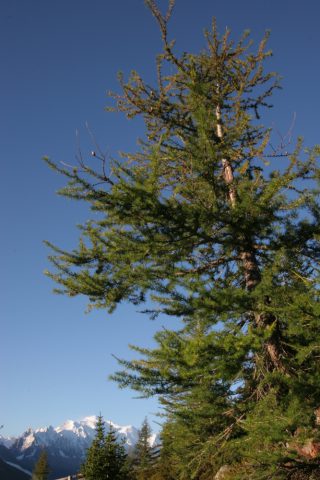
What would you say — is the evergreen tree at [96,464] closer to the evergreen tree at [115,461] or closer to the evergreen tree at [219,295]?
the evergreen tree at [115,461]

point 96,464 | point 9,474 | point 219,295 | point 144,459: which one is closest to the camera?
point 219,295

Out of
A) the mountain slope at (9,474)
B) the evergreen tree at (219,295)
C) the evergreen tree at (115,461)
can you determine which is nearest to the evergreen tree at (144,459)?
the evergreen tree at (115,461)

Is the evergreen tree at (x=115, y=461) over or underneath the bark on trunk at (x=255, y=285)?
underneath

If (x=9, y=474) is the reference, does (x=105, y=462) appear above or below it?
above

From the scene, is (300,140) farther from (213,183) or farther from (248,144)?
(248,144)

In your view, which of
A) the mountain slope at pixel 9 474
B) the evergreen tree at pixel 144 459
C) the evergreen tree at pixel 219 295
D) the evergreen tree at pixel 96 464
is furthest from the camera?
the mountain slope at pixel 9 474

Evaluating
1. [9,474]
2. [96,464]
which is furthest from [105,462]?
[9,474]

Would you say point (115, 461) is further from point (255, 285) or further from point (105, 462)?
point (255, 285)

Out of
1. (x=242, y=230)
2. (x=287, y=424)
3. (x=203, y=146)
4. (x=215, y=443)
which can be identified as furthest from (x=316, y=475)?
(x=203, y=146)

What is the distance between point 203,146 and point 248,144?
5162 millimetres

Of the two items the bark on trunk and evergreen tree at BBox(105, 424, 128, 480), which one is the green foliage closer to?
evergreen tree at BBox(105, 424, 128, 480)

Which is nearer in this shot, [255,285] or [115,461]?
[255,285]

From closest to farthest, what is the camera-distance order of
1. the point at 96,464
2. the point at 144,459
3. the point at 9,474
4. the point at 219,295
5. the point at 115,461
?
the point at 219,295 < the point at 96,464 < the point at 115,461 < the point at 144,459 < the point at 9,474

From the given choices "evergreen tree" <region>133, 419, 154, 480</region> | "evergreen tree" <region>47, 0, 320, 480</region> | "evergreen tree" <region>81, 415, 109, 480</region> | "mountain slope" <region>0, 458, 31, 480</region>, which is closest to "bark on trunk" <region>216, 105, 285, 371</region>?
"evergreen tree" <region>47, 0, 320, 480</region>
